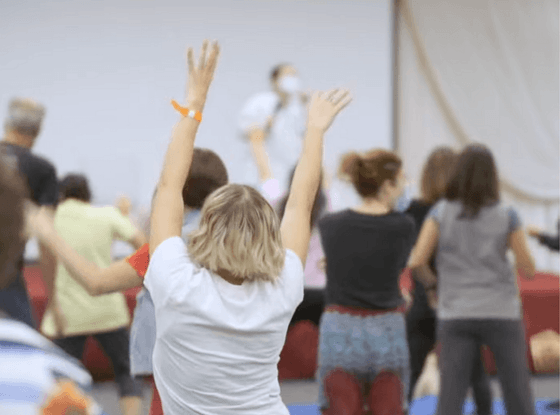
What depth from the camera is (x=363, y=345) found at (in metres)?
2.53

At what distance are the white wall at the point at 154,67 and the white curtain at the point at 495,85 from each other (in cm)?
36

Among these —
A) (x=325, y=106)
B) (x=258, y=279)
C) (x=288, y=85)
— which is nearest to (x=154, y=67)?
(x=288, y=85)

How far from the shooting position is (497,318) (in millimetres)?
2775

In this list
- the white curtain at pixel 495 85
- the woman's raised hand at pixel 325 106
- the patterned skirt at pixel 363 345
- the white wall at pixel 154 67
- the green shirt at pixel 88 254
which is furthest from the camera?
the white curtain at pixel 495 85

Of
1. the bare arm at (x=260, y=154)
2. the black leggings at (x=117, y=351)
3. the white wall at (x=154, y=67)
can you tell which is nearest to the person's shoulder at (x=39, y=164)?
the black leggings at (x=117, y=351)

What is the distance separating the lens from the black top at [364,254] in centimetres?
257

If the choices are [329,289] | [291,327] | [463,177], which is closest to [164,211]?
[329,289]

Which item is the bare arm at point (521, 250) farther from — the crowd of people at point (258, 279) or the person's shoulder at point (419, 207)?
the person's shoulder at point (419, 207)

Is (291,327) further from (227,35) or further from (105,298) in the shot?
(227,35)

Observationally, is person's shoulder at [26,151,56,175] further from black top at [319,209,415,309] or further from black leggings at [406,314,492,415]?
black leggings at [406,314,492,415]

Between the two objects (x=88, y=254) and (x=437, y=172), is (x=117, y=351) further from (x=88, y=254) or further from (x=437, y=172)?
(x=437, y=172)

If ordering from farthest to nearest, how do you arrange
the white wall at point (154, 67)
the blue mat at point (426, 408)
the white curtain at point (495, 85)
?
1. the white curtain at point (495, 85)
2. the white wall at point (154, 67)
3. the blue mat at point (426, 408)

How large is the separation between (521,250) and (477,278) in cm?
18

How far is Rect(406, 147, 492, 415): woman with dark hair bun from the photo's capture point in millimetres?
3248
